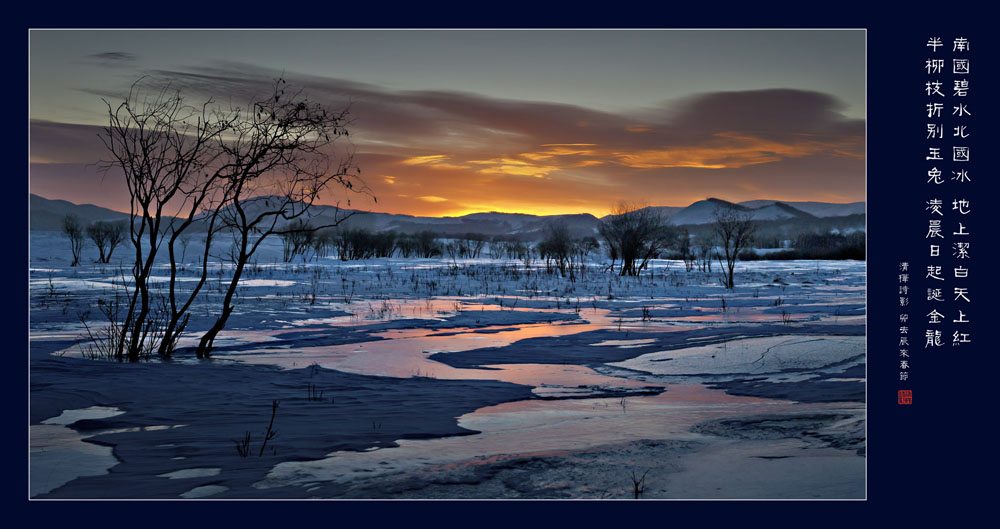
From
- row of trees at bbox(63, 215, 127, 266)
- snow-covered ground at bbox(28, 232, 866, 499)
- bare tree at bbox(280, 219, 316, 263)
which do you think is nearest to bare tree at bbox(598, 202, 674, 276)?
bare tree at bbox(280, 219, 316, 263)

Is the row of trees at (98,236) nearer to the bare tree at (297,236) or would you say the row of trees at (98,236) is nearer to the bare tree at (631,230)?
the bare tree at (297,236)

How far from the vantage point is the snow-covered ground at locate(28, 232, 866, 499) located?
14.6 ft

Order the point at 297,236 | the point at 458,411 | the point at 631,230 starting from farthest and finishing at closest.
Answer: the point at 297,236 < the point at 631,230 < the point at 458,411

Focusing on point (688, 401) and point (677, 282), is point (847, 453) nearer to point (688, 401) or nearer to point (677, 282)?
point (688, 401)

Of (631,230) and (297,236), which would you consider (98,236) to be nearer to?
(297,236)

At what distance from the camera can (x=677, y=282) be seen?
87.9 feet

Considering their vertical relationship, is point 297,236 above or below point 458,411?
above

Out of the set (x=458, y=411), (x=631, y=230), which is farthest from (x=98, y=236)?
(x=458, y=411)

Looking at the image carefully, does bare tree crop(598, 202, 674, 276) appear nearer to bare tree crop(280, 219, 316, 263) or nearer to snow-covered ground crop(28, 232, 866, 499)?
bare tree crop(280, 219, 316, 263)

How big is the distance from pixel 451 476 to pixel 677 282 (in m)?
23.4

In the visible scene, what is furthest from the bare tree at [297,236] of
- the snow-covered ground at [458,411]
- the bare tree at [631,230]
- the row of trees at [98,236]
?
the bare tree at [631,230]

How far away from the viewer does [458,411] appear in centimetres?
641

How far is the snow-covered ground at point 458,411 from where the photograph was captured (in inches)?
175
